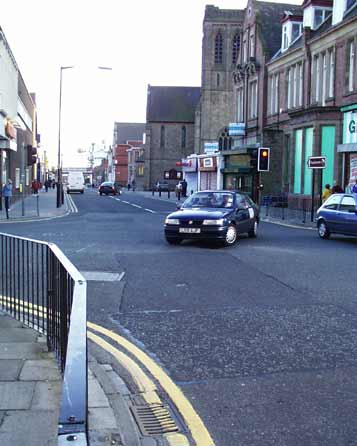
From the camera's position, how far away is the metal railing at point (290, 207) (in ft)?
99.5

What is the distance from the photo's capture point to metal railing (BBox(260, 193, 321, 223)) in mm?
30341

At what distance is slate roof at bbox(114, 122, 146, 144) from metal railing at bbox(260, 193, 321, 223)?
343ft

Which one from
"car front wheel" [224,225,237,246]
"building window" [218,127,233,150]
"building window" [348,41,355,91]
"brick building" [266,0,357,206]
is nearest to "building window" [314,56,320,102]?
"brick building" [266,0,357,206]

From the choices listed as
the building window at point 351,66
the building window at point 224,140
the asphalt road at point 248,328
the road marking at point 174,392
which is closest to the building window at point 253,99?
the building window at point 224,140

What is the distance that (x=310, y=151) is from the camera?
110 ft

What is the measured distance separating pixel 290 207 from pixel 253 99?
1282cm

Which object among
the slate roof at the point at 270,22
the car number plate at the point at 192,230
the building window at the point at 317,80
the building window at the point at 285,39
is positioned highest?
the slate roof at the point at 270,22

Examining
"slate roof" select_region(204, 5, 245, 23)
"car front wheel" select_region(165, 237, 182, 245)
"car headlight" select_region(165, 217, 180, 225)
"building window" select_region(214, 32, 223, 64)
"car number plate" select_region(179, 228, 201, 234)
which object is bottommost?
"car front wheel" select_region(165, 237, 182, 245)

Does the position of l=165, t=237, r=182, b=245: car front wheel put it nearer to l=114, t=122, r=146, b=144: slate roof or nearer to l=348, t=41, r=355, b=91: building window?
l=348, t=41, r=355, b=91: building window

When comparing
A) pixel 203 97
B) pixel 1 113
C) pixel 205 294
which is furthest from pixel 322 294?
pixel 203 97

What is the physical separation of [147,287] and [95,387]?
4.85 metres

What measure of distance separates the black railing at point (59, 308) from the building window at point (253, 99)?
3903 centimetres

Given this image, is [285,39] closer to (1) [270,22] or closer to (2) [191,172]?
(1) [270,22]

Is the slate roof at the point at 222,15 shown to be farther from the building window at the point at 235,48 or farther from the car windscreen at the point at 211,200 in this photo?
the car windscreen at the point at 211,200
